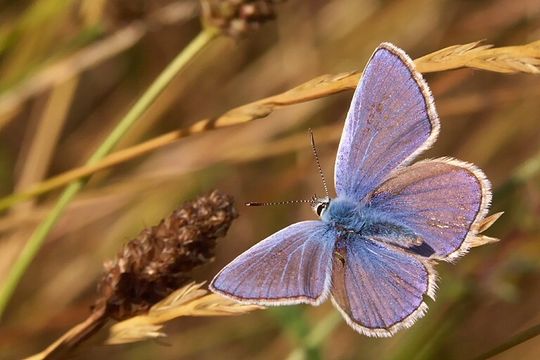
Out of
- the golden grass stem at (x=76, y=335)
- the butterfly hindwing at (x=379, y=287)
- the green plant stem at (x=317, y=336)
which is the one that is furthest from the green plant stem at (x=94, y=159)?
the green plant stem at (x=317, y=336)

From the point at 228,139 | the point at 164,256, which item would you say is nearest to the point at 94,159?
the point at 164,256

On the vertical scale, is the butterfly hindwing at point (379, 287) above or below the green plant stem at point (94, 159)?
below

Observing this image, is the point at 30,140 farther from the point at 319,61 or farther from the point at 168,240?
the point at 168,240

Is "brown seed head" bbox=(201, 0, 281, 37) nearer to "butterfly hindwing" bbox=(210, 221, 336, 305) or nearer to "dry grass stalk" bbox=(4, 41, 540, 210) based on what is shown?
"dry grass stalk" bbox=(4, 41, 540, 210)

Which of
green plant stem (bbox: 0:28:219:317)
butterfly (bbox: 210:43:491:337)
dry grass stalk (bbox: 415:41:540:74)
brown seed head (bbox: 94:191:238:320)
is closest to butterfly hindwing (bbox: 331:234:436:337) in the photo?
butterfly (bbox: 210:43:491:337)

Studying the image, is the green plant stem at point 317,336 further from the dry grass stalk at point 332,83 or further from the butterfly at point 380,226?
the dry grass stalk at point 332,83

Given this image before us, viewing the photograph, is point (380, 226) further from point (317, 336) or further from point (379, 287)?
point (317, 336)
